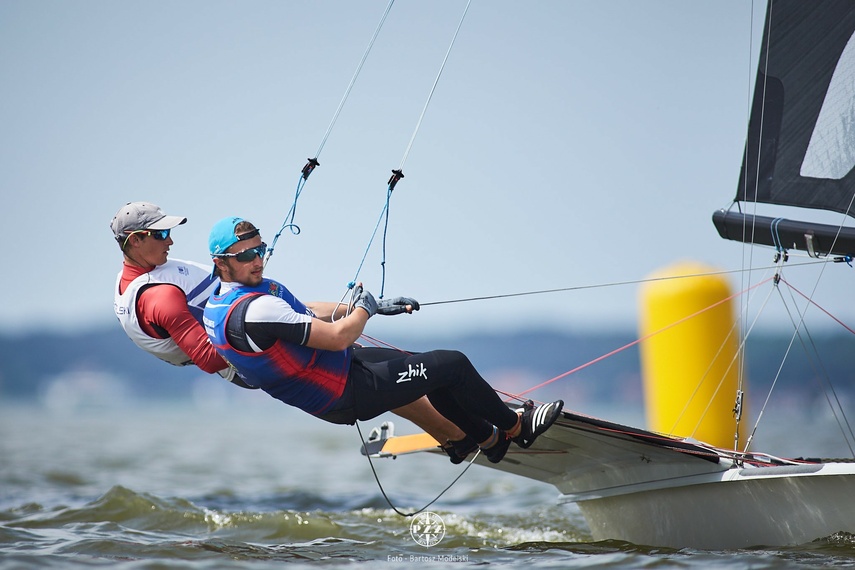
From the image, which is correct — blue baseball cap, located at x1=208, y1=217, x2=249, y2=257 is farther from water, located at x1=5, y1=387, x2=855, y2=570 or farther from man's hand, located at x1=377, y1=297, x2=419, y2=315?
water, located at x1=5, y1=387, x2=855, y2=570

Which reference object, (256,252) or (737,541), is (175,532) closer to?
(256,252)

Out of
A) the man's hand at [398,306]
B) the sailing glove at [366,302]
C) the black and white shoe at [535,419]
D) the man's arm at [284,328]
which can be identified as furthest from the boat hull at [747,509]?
the man's arm at [284,328]

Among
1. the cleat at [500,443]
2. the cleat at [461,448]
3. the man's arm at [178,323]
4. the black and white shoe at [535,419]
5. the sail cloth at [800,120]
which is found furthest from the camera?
the sail cloth at [800,120]

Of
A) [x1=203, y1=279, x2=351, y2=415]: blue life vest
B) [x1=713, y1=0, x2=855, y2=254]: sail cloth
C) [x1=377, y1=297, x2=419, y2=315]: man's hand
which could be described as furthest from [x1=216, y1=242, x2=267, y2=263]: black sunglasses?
[x1=713, y1=0, x2=855, y2=254]: sail cloth

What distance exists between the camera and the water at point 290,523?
4.10 m

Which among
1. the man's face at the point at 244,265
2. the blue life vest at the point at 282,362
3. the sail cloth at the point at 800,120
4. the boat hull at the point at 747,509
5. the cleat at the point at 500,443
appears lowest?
the boat hull at the point at 747,509

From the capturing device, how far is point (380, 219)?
14.9ft

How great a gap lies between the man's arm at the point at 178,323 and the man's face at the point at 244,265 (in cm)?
36

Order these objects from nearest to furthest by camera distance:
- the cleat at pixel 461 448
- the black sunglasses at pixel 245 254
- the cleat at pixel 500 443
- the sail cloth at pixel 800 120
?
1. the black sunglasses at pixel 245 254
2. the cleat at pixel 500 443
3. the cleat at pixel 461 448
4. the sail cloth at pixel 800 120

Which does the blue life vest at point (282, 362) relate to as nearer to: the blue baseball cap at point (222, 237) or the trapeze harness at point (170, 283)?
the blue baseball cap at point (222, 237)

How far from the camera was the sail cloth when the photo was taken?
16.4ft

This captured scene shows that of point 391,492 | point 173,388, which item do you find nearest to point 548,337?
point 173,388

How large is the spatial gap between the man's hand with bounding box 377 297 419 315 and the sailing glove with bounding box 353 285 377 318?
0.05 metres

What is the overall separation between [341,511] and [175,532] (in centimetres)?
163
